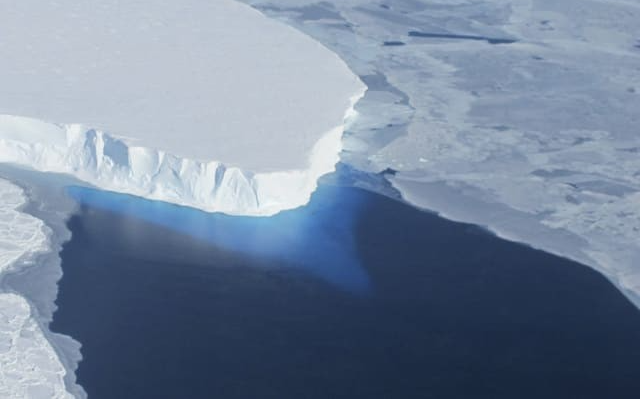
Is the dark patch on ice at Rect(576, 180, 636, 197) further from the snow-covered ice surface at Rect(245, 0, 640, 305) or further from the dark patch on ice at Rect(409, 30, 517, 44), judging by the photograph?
the dark patch on ice at Rect(409, 30, 517, 44)

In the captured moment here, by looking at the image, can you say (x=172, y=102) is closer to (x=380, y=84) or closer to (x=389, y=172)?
(x=389, y=172)

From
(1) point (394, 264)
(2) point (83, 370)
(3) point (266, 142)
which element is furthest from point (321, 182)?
(2) point (83, 370)

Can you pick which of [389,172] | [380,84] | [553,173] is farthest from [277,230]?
[380,84]

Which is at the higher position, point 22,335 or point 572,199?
point 572,199

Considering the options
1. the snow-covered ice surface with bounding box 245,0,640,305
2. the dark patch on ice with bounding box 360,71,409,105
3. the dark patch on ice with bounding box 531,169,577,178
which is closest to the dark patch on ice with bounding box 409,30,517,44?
the snow-covered ice surface with bounding box 245,0,640,305

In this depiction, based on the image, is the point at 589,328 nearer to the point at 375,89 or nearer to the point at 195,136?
the point at 195,136
